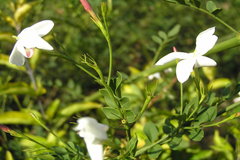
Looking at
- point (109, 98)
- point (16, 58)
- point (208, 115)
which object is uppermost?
point (16, 58)

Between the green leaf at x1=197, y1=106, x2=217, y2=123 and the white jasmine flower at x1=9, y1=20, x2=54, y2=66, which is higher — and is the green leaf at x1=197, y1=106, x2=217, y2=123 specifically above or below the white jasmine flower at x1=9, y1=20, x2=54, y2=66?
below

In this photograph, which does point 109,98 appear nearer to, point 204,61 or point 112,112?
point 112,112

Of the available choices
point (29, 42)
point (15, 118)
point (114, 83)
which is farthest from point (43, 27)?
point (15, 118)

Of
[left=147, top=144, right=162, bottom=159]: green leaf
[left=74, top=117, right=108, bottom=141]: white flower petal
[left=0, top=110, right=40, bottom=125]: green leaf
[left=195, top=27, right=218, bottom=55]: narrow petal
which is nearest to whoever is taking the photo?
[left=74, top=117, right=108, bottom=141]: white flower petal

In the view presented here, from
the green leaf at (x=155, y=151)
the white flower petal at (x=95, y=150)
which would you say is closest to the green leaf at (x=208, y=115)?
the green leaf at (x=155, y=151)

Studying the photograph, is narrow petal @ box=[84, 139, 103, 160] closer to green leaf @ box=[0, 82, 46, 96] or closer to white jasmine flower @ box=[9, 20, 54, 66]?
white jasmine flower @ box=[9, 20, 54, 66]

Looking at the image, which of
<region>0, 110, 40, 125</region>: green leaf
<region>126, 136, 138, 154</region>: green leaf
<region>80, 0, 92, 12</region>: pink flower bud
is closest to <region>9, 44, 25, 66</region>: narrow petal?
<region>80, 0, 92, 12</region>: pink flower bud
